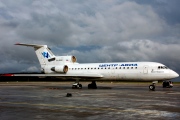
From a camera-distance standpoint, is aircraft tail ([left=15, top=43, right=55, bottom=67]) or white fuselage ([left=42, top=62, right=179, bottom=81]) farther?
aircraft tail ([left=15, top=43, right=55, bottom=67])

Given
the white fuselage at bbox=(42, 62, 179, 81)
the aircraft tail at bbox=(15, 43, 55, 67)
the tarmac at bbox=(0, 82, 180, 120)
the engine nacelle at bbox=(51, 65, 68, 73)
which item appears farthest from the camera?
the aircraft tail at bbox=(15, 43, 55, 67)

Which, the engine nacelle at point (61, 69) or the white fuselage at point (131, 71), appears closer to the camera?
the white fuselage at point (131, 71)

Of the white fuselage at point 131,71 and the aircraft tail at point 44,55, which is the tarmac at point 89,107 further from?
the aircraft tail at point 44,55

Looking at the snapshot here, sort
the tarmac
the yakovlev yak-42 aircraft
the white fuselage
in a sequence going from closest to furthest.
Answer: the tarmac
the white fuselage
the yakovlev yak-42 aircraft

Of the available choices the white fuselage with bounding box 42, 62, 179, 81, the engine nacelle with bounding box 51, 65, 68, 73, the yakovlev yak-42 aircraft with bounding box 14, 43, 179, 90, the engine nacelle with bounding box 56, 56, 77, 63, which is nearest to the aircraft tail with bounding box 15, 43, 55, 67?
the yakovlev yak-42 aircraft with bounding box 14, 43, 179, 90

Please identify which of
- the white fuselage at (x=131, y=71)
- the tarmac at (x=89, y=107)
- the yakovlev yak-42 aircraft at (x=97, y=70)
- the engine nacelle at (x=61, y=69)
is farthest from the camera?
the engine nacelle at (x=61, y=69)

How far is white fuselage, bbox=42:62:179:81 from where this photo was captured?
2986cm

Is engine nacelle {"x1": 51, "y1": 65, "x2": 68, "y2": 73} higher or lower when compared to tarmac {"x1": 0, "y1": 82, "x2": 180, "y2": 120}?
higher

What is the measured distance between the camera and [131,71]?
3150 cm

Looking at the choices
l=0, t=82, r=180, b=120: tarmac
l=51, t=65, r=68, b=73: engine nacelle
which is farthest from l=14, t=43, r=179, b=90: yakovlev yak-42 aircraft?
l=0, t=82, r=180, b=120: tarmac

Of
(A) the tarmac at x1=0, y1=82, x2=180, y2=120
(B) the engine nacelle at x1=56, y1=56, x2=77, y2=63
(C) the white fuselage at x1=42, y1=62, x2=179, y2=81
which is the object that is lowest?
(A) the tarmac at x1=0, y1=82, x2=180, y2=120

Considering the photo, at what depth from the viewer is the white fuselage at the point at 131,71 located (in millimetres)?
29859

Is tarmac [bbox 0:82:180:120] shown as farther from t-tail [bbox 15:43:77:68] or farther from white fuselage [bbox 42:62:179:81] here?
t-tail [bbox 15:43:77:68]

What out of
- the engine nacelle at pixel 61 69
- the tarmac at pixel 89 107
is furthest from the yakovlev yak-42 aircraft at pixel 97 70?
the tarmac at pixel 89 107
